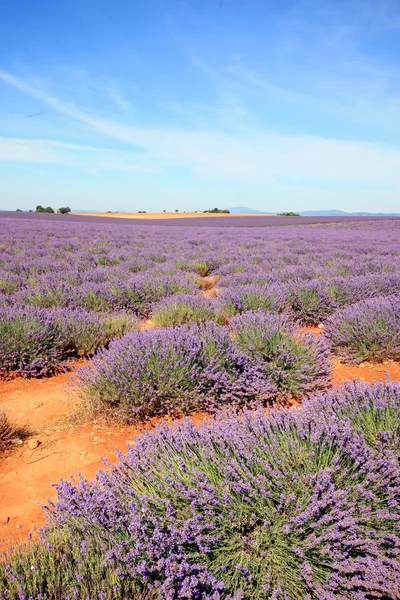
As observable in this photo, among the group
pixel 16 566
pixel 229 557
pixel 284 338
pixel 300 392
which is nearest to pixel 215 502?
pixel 229 557

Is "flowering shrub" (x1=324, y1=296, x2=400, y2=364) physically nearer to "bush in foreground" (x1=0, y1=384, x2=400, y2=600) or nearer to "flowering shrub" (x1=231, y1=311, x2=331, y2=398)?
"flowering shrub" (x1=231, y1=311, x2=331, y2=398)

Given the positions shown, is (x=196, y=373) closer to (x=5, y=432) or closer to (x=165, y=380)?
(x=165, y=380)

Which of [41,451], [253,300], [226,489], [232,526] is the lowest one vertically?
[41,451]

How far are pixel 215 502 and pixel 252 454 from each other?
0.32 meters

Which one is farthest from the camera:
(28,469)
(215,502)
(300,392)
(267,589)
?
(300,392)

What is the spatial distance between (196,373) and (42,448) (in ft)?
3.96

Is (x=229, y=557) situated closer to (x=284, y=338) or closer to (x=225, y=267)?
(x=284, y=338)

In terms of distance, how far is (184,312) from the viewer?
4.92 metres

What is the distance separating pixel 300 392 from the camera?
3.15m

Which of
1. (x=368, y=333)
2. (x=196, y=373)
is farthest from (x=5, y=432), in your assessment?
(x=368, y=333)

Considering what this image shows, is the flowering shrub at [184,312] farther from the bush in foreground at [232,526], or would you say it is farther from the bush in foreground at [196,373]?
the bush in foreground at [232,526]

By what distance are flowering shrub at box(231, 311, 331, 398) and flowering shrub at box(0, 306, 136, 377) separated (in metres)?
1.61

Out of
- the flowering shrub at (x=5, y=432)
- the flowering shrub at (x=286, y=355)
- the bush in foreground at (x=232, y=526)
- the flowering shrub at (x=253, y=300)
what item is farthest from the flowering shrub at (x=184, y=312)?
the bush in foreground at (x=232, y=526)

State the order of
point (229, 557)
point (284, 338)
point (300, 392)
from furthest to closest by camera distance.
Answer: point (284, 338) < point (300, 392) < point (229, 557)
